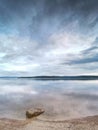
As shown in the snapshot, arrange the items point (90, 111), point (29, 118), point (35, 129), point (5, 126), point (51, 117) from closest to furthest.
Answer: point (35, 129), point (5, 126), point (29, 118), point (51, 117), point (90, 111)

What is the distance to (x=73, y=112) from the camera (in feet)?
54.0

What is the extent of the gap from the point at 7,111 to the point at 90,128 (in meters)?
8.67

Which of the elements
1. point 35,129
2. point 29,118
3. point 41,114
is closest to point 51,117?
point 41,114

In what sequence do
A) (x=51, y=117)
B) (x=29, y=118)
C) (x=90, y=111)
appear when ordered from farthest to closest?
(x=90, y=111) < (x=51, y=117) < (x=29, y=118)

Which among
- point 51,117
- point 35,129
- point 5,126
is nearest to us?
point 35,129

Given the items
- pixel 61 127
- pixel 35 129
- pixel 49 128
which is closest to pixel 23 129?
pixel 35 129

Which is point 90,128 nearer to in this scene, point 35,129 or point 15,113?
point 35,129

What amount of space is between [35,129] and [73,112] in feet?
22.4

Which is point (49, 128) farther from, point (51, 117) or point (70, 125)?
point (51, 117)

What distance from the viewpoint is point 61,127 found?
35.7 ft

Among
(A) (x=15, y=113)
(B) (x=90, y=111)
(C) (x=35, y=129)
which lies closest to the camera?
(C) (x=35, y=129)

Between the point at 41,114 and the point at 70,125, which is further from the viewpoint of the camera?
the point at 41,114

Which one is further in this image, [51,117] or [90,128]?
[51,117]

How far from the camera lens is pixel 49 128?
1060 centimetres
